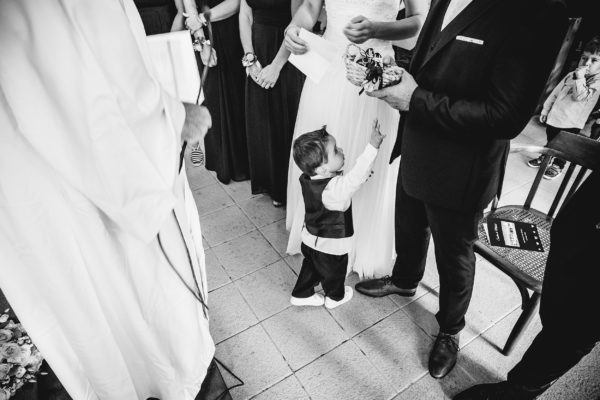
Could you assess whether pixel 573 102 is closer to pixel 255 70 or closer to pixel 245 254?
pixel 255 70

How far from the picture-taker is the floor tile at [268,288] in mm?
2191

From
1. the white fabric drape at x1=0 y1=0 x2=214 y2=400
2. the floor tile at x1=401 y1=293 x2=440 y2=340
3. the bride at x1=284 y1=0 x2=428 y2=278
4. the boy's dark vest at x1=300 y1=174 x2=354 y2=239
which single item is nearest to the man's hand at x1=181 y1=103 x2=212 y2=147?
the white fabric drape at x1=0 y1=0 x2=214 y2=400

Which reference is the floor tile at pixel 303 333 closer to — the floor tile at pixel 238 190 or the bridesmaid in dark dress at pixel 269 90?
the bridesmaid in dark dress at pixel 269 90

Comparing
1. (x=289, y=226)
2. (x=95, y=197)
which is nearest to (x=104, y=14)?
(x=95, y=197)

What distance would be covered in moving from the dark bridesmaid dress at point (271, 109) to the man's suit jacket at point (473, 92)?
3.86ft

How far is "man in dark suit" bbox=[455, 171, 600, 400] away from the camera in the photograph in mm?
1163

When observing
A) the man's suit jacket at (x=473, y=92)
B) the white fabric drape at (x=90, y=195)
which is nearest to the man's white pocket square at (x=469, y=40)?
the man's suit jacket at (x=473, y=92)

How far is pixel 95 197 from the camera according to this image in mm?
960

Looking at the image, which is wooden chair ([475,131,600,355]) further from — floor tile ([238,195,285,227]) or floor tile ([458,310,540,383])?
floor tile ([238,195,285,227])

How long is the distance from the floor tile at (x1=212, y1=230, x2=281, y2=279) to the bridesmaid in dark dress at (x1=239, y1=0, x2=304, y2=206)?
46cm

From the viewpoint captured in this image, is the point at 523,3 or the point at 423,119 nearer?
the point at 523,3

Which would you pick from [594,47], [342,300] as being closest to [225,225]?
[342,300]

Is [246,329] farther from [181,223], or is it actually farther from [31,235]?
[31,235]

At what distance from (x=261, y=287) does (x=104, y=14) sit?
1.77 metres
